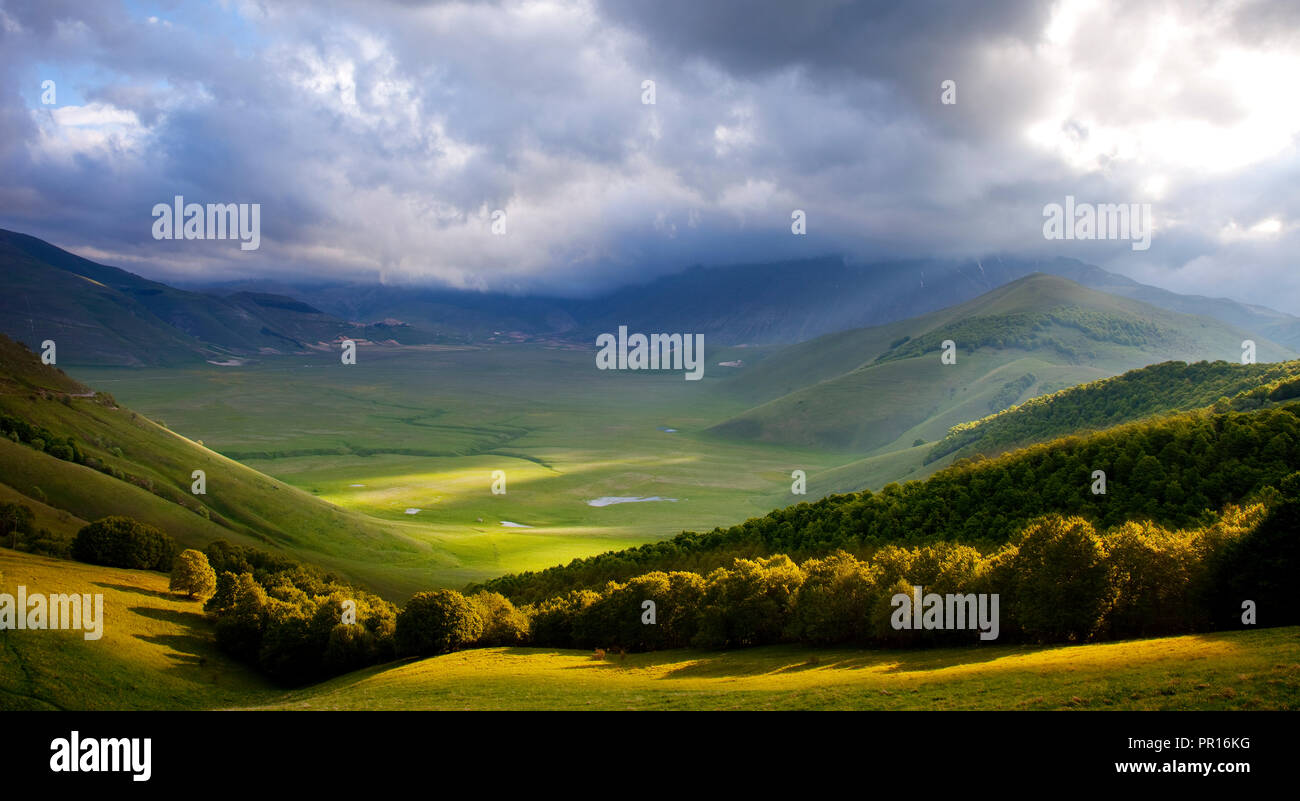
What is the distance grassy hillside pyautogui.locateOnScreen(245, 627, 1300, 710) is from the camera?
29547 millimetres

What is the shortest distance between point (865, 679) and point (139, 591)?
66637 mm

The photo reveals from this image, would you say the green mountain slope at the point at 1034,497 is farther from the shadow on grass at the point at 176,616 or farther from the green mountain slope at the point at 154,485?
the green mountain slope at the point at 154,485

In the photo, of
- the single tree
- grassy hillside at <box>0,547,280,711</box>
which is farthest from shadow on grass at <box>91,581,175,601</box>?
the single tree

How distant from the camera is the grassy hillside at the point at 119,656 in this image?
46062 mm

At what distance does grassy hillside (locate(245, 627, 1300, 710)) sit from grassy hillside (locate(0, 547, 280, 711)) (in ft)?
25.7

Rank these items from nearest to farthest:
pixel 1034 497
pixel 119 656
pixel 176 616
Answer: pixel 119 656 < pixel 176 616 < pixel 1034 497

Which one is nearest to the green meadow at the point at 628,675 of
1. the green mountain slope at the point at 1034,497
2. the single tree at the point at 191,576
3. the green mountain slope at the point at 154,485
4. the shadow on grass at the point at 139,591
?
the shadow on grass at the point at 139,591

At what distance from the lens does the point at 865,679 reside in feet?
134

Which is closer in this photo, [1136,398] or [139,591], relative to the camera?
[139,591]

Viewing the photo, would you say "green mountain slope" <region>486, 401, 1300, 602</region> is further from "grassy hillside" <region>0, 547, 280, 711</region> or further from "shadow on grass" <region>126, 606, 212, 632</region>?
"grassy hillside" <region>0, 547, 280, 711</region>

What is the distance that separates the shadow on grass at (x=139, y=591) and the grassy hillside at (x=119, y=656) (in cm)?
13

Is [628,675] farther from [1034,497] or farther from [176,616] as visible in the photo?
[1034,497]

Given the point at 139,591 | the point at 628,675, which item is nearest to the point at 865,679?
the point at 628,675
